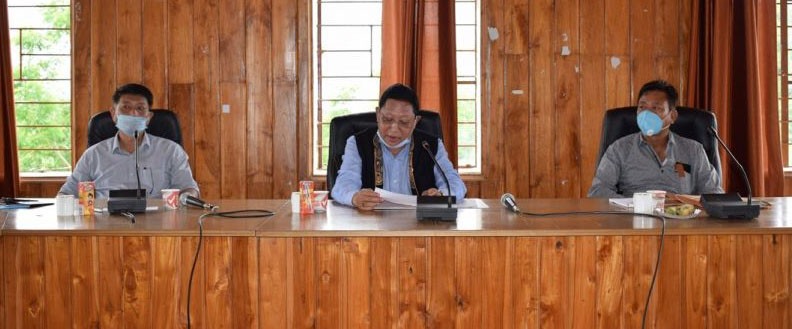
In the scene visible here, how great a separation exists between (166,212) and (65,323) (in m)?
0.50

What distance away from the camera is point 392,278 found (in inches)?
66.7

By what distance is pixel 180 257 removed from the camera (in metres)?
1.70

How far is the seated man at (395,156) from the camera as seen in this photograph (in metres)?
2.51

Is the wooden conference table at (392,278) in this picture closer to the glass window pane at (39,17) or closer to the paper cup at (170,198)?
the paper cup at (170,198)

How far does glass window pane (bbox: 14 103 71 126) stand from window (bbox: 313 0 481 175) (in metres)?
1.45

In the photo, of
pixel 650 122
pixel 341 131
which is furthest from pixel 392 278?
pixel 650 122

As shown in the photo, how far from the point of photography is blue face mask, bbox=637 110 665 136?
2.57 metres

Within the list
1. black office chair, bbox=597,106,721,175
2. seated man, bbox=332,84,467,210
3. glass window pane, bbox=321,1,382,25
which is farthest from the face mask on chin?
glass window pane, bbox=321,1,382,25

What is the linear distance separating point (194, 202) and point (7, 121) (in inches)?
83.5

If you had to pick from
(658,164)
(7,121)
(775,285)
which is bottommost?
(775,285)

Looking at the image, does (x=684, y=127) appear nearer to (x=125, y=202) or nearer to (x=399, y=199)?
(x=399, y=199)

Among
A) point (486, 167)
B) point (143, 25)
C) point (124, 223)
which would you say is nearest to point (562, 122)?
point (486, 167)

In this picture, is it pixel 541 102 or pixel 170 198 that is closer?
pixel 170 198

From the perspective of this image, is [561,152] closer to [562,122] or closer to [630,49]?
[562,122]
